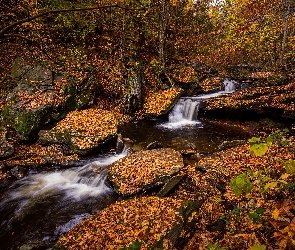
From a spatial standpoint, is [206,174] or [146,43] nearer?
[206,174]

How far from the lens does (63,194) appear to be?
7.71 meters

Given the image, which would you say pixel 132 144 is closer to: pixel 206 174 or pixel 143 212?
pixel 206 174

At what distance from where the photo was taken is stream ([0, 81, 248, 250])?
6.05m

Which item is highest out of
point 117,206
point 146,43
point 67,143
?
point 146,43

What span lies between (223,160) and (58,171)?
21.2 feet

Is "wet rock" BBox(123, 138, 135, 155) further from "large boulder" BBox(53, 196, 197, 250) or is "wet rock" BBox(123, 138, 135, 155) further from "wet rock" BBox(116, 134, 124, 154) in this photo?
"large boulder" BBox(53, 196, 197, 250)

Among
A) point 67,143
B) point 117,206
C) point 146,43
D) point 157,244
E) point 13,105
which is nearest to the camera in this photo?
point 157,244

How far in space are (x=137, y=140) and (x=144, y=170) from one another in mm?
3525

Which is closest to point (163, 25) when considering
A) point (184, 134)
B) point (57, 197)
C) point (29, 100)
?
point (184, 134)

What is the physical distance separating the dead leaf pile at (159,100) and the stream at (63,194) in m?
1.93

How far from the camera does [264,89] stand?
13531 mm

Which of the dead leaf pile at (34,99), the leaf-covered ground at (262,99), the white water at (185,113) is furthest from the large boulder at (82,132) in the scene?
the leaf-covered ground at (262,99)

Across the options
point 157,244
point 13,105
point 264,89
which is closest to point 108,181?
point 157,244

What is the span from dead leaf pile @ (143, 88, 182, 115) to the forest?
0.29ft
